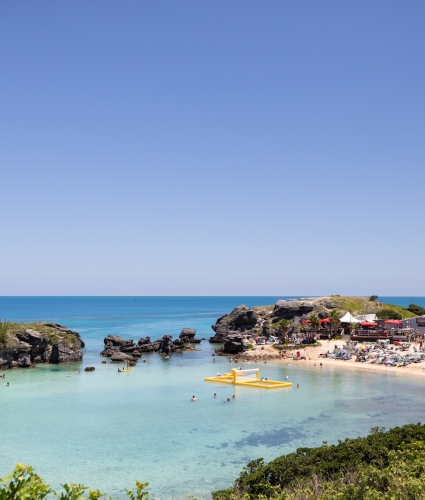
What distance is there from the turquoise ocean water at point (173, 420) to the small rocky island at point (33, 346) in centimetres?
306

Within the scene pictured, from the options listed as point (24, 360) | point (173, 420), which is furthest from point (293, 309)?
point (173, 420)

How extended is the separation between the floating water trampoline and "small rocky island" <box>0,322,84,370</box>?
25.5 meters

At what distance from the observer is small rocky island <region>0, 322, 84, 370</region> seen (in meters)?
63.1

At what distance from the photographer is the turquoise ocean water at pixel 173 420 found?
26797mm

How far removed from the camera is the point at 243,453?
29.2 meters

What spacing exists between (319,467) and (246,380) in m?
33.1

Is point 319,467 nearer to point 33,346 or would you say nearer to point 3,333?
point 3,333

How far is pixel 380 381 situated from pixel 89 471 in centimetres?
3619

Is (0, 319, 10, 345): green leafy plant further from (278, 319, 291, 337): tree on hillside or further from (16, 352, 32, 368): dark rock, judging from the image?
(278, 319, 291, 337): tree on hillside

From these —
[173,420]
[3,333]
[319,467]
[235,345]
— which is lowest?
[173,420]

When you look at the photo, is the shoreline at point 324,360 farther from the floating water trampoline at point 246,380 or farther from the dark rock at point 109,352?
the dark rock at point 109,352

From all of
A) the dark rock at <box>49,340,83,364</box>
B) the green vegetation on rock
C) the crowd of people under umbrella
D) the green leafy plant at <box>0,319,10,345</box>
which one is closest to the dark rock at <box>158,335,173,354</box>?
the green vegetation on rock

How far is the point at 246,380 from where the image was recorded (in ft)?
173

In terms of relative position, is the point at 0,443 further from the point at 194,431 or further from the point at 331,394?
the point at 331,394
